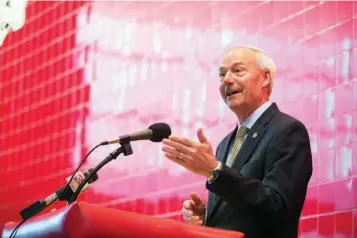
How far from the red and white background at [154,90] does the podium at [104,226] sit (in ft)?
4.19

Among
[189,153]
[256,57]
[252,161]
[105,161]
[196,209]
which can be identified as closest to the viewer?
[189,153]

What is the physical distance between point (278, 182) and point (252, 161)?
17 cm

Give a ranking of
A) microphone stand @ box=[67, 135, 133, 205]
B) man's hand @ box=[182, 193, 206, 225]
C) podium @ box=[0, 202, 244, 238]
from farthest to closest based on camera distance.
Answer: man's hand @ box=[182, 193, 206, 225] → microphone stand @ box=[67, 135, 133, 205] → podium @ box=[0, 202, 244, 238]

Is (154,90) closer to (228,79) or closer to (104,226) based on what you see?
(228,79)

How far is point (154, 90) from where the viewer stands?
4445mm

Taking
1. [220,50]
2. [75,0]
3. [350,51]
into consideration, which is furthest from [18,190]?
[350,51]

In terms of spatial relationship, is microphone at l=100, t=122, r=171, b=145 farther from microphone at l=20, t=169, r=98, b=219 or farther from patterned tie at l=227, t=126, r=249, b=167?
patterned tie at l=227, t=126, r=249, b=167

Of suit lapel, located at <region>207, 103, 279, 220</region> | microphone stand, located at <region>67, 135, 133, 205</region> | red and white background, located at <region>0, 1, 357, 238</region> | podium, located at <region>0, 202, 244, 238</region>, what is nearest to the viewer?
podium, located at <region>0, 202, 244, 238</region>

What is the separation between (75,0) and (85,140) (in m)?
1.03

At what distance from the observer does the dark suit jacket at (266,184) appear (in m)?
2.36

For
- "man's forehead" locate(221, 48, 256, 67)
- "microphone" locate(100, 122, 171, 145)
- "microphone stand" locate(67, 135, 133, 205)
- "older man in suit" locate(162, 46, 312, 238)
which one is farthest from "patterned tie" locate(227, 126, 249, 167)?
"microphone stand" locate(67, 135, 133, 205)

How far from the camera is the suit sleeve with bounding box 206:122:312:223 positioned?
235cm

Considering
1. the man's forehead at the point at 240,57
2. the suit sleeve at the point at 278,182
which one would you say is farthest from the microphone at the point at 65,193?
the man's forehead at the point at 240,57

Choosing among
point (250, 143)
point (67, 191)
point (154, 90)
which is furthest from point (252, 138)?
point (154, 90)
